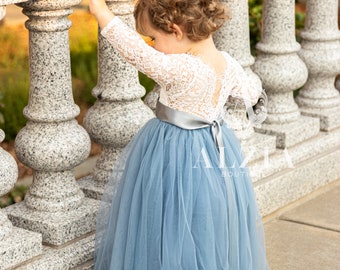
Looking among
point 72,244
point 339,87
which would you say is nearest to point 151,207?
point 72,244

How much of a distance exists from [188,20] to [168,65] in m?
0.17

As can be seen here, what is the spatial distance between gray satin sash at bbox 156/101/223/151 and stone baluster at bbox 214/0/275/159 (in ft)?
3.01

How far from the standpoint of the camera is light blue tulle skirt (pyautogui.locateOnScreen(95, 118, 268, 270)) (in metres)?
3.34

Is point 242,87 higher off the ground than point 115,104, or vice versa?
point 242,87

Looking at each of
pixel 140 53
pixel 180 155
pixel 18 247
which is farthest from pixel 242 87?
pixel 18 247

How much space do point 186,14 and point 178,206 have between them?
0.69 meters

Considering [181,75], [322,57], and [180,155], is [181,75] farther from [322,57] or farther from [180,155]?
[322,57]

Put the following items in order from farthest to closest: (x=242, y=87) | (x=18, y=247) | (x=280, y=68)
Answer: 1. (x=280, y=68)
2. (x=242, y=87)
3. (x=18, y=247)

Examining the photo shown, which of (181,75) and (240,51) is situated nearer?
(181,75)

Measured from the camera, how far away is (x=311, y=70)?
5.23 meters

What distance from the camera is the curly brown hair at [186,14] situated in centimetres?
322

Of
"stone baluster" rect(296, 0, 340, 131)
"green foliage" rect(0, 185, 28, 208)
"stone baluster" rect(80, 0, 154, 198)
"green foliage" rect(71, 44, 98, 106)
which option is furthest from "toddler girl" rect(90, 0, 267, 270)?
"green foliage" rect(71, 44, 98, 106)

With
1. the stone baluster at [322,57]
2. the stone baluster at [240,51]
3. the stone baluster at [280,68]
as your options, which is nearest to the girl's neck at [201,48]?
the stone baluster at [240,51]

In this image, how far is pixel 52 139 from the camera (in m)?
3.65
